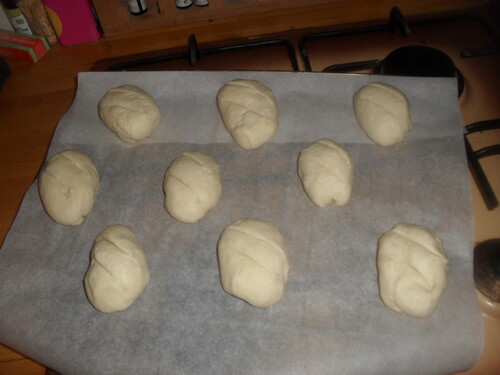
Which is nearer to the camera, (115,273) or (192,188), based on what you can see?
(115,273)

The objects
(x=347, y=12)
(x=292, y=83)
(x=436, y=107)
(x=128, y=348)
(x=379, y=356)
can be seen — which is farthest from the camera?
(x=347, y=12)

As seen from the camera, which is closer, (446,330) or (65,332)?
(446,330)

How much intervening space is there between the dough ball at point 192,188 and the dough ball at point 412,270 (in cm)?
66

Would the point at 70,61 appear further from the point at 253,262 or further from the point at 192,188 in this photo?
the point at 253,262

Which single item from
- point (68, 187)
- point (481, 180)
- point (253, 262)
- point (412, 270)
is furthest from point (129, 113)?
point (481, 180)

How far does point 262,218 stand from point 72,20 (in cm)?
168

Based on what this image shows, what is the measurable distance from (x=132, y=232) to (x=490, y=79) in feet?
5.64

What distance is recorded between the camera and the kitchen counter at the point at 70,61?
6.64ft

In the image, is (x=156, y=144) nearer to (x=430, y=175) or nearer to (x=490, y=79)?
(x=430, y=175)

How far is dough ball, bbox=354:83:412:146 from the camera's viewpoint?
156 centimetres

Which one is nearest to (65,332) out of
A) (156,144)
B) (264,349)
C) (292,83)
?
(264,349)

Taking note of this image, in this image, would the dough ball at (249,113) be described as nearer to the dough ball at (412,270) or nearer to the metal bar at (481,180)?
the dough ball at (412,270)

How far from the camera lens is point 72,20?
7.38ft

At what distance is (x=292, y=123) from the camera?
5.63 ft
